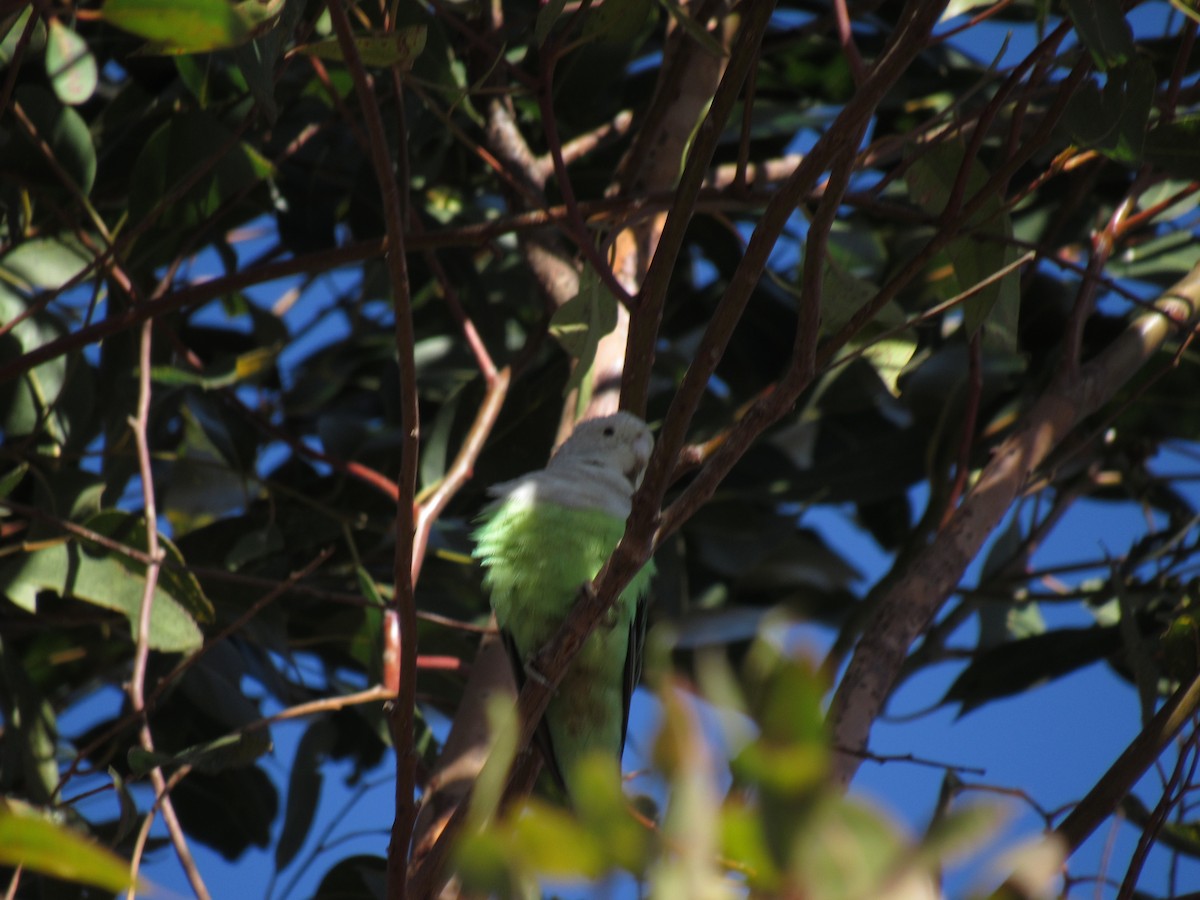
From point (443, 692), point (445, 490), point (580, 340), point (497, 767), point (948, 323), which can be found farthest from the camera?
point (948, 323)

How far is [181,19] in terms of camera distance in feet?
3.05

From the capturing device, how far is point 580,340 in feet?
6.32

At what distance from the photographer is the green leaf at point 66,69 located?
213cm

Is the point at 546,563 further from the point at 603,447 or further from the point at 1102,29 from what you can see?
the point at 1102,29

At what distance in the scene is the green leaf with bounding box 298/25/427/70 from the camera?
56.5 inches

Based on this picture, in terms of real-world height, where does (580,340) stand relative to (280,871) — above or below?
above

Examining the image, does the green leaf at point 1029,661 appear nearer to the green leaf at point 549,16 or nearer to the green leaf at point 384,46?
the green leaf at point 549,16

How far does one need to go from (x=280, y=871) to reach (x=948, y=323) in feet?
6.50

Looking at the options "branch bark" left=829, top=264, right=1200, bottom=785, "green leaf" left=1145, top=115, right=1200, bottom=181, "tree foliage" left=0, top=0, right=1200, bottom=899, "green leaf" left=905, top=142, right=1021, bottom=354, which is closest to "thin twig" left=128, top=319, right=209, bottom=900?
"tree foliage" left=0, top=0, right=1200, bottom=899

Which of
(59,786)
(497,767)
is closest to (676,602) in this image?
(59,786)

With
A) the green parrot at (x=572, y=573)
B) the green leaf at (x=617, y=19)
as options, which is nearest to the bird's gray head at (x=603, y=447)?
the green parrot at (x=572, y=573)

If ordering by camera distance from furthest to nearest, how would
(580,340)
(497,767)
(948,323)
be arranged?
(948,323), (580,340), (497,767)

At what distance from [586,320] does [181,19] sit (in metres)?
1.02

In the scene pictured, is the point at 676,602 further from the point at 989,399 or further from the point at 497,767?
the point at 497,767
